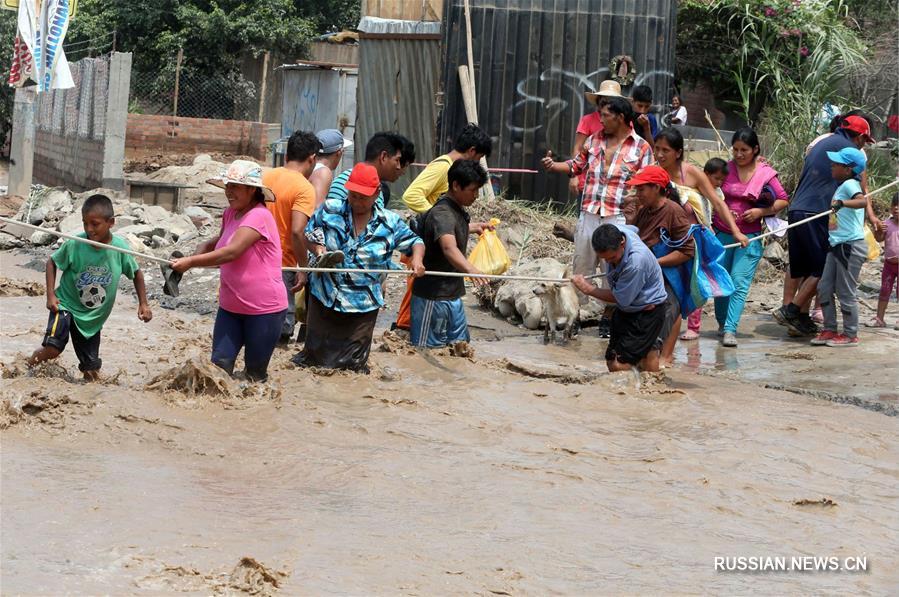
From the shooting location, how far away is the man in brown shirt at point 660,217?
6.98 metres

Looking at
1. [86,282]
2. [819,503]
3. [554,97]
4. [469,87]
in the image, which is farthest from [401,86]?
[819,503]

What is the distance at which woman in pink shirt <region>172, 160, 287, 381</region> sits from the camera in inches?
225

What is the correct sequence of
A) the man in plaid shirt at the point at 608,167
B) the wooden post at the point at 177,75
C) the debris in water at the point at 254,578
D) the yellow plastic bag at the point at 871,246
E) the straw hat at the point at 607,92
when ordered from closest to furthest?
the debris in water at the point at 254,578 < the man in plaid shirt at the point at 608,167 < the straw hat at the point at 607,92 < the yellow plastic bag at the point at 871,246 < the wooden post at the point at 177,75

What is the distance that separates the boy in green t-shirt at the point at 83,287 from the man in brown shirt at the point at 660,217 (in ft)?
10.1

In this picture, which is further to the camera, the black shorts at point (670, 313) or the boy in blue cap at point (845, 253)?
the boy in blue cap at point (845, 253)

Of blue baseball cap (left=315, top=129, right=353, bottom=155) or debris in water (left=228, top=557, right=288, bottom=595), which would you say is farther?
blue baseball cap (left=315, top=129, right=353, bottom=155)

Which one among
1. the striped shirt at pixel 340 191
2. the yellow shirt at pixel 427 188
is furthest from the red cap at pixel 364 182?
the yellow shirt at pixel 427 188

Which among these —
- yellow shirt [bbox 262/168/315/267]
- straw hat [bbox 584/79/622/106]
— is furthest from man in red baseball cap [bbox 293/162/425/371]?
straw hat [bbox 584/79/622/106]

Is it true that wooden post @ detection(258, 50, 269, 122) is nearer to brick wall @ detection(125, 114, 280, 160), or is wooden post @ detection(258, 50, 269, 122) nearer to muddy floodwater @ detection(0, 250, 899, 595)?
brick wall @ detection(125, 114, 280, 160)

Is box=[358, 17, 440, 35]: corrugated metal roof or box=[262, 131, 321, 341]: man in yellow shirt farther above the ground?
box=[358, 17, 440, 35]: corrugated metal roof

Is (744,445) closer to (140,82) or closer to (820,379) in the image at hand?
(820,379)

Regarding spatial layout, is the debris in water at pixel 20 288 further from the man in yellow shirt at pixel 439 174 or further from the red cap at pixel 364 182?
Answer: the red cap at pixel 364 182

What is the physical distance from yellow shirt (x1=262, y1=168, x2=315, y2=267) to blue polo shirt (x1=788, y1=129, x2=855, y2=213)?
4171 millimetres

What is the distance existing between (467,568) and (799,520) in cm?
163
